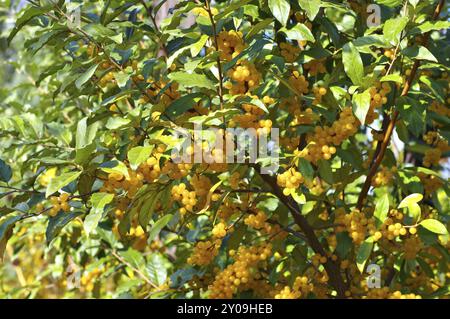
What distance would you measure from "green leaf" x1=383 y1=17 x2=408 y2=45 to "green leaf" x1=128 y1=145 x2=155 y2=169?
68 cm

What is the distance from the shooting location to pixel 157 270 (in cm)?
261

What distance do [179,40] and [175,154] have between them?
512 millimetres

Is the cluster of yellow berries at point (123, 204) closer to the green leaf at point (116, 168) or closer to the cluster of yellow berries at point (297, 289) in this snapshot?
the green leaf at point (116, 168)

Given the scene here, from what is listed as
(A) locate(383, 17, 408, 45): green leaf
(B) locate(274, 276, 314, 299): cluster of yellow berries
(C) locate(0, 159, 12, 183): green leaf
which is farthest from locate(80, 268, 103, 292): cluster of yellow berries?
(A) locate(383, 17, 408, 45): green leaf

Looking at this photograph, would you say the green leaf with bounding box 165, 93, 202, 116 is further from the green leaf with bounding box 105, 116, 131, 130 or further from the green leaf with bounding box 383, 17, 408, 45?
the green leaf with bounding box 383, 17, 408, 45

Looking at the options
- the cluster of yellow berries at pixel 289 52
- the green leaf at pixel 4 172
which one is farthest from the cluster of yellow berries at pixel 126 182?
the cluster of yellow berries at pixel 289 52

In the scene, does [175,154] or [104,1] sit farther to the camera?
[104,1]

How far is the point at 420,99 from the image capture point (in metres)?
2.02

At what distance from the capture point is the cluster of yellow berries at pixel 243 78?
5.67 ft

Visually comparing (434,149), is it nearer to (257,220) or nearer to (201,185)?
(257,220)

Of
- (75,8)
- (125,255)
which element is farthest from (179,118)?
(125,255)

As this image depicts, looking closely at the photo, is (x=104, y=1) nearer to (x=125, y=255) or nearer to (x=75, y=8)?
(x=75, y=8)

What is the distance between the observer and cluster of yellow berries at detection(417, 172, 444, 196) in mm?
2225
